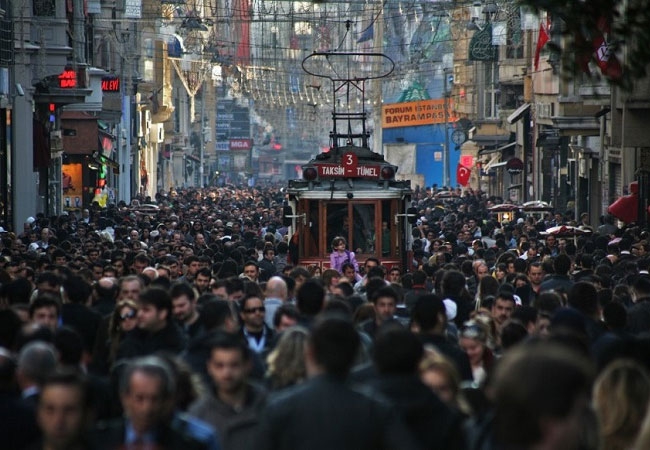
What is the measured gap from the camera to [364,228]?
2519 cm

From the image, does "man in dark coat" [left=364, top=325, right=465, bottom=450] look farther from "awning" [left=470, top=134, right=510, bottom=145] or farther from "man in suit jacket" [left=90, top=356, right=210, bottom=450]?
"awning" [left=470, top=134, right=510, bottom=145]

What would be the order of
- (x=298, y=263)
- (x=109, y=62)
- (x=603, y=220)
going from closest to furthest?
(x=298, y=263) → (x=603, y=220) → (x=109, y=62)

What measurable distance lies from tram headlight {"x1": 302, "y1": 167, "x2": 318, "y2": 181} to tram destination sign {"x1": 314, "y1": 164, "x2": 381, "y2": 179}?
0.24m

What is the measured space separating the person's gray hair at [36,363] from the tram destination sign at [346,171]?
17.5 m

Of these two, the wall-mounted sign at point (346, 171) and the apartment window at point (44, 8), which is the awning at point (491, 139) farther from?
the wall-mounted sign at point (346, 171)

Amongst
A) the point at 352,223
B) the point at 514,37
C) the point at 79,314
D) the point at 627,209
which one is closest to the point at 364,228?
the point at 352,223

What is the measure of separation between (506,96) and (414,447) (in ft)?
195

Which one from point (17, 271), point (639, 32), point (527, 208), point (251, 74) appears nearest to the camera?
point (639, 32)

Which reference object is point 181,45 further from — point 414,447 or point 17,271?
point 414,447

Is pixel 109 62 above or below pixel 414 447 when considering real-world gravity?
above

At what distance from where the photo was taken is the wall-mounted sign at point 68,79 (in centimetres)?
4153

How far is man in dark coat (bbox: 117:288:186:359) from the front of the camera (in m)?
10.2

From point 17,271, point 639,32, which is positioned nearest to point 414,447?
point 639,32

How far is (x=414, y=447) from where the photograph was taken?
6508 mm
